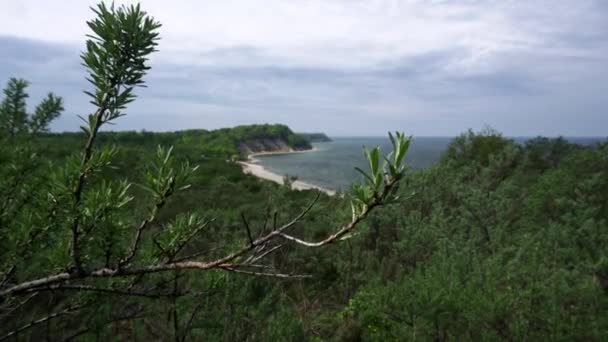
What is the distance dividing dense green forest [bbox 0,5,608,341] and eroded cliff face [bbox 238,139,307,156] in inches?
2841

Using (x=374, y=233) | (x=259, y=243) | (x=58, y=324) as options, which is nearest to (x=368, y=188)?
(x=259, y=243)

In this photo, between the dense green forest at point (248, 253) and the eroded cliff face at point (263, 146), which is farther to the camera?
the eroded cliff face at point (263, 146)

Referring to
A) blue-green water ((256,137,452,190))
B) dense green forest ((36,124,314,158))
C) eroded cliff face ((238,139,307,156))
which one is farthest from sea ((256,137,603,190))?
eroded cliff face ((238,139,307,156))

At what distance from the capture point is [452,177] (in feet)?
37.4

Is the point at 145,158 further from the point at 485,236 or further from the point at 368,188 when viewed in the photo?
the point at 485,236

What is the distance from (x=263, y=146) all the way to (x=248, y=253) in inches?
3563

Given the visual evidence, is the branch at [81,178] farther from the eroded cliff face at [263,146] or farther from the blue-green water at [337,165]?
the eroded cliff face at [263,146]

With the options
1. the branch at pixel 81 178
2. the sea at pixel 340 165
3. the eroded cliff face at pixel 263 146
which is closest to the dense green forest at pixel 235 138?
the eroded cliff face at pixel 263 146

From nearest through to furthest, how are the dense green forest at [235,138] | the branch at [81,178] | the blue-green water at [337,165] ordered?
1. the branch at [81,178]
2. the blue-green water at [337,165]
3. the dense green forest at [235,138]

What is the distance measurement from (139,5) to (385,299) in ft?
13.6

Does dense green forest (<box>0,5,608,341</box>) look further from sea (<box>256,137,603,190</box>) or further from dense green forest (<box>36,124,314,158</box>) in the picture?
dense green forest (<box>36,124,314,158</box>)

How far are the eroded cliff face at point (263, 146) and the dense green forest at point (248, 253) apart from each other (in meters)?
72.2

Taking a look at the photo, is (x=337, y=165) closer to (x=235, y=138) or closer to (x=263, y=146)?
(x=235, y=138)

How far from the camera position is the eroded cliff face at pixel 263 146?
275 ft
